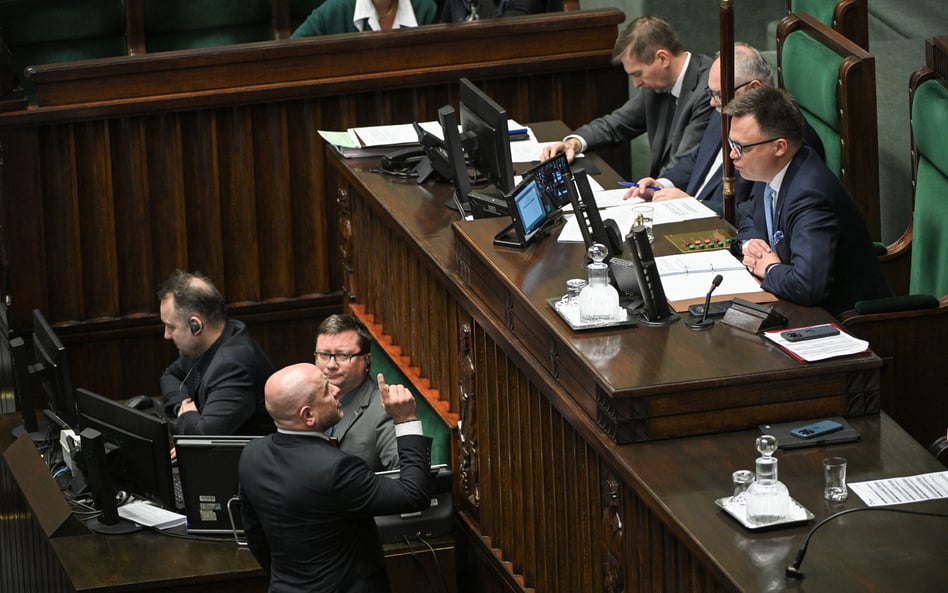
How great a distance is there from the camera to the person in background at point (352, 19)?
668cm

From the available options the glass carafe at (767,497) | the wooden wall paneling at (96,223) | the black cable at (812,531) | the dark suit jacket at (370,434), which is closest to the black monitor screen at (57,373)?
the wooden wall paneling at (96,223)

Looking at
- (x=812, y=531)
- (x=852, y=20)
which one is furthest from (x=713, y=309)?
(x=852, y=20)

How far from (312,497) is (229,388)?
3.91 feet

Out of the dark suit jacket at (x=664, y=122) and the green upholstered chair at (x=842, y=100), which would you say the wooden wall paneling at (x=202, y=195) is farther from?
the green upholstered chair at (x=842, y=100)

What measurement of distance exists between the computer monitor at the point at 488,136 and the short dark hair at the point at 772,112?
0.92 m

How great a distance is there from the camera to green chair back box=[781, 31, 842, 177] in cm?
514

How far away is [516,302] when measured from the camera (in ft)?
13.2

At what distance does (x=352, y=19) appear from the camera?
6.70 meters

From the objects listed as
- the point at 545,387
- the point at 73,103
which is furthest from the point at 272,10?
the point at 545,387

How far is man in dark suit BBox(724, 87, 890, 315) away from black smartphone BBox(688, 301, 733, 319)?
0.40 ft

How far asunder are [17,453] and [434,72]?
2263 millimetres

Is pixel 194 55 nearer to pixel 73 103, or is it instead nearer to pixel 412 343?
pixel 73 103

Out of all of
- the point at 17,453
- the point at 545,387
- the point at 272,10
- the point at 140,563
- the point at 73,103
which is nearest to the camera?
the point at 545,387

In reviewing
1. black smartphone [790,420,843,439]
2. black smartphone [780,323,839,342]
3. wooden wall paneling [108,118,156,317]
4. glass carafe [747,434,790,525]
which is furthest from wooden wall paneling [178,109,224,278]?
glass carafe [747,434,790,525]
